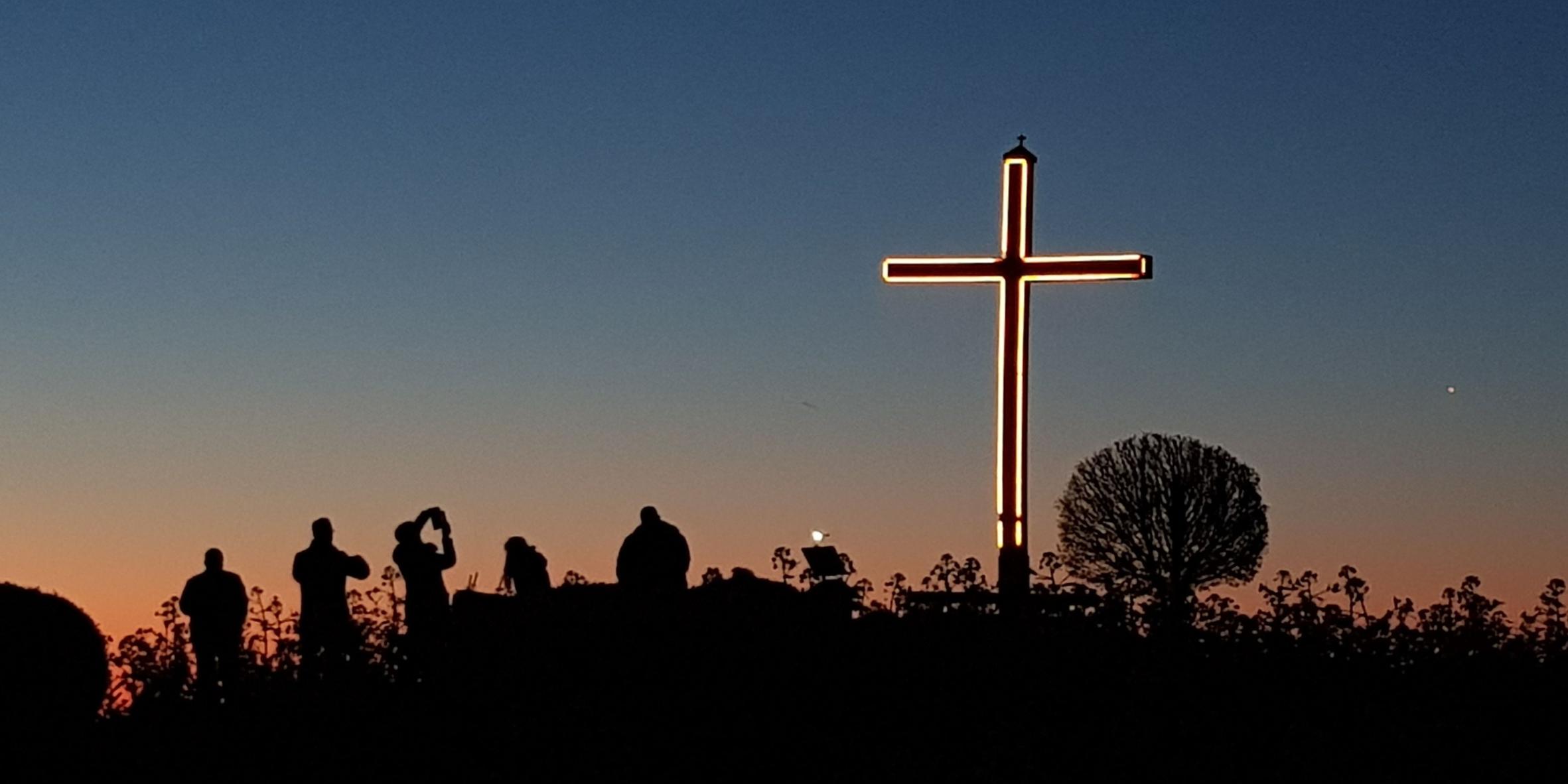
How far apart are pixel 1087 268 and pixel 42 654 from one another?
10.0 meters

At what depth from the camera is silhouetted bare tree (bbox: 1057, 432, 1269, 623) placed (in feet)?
177

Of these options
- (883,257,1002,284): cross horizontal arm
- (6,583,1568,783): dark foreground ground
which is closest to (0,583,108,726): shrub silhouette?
(6,583,1568,783): dark foreground ground

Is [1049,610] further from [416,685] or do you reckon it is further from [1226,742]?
[416,685]

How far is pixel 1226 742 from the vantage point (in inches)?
601

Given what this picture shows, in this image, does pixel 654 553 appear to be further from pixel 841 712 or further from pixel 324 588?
pixel 841 712

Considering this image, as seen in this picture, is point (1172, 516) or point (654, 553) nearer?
point (654, 553)

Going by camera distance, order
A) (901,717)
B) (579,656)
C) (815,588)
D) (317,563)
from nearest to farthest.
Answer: (901,717), (579,656), (815,588), (317,563)

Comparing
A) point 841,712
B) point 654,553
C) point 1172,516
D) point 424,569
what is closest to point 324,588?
point 424,569

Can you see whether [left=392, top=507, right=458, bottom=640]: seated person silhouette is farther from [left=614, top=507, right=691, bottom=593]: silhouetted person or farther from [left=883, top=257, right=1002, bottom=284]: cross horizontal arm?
[left=883, top=257, right=1002, bottom=284]: cross horizontal arm

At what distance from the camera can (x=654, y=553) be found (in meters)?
21.1

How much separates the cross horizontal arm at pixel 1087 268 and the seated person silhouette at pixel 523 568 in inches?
192

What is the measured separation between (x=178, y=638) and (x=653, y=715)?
5.05m

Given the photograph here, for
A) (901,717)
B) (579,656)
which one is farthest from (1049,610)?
(579,656)

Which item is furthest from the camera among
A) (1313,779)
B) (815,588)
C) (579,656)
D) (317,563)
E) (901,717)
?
(317,563)
